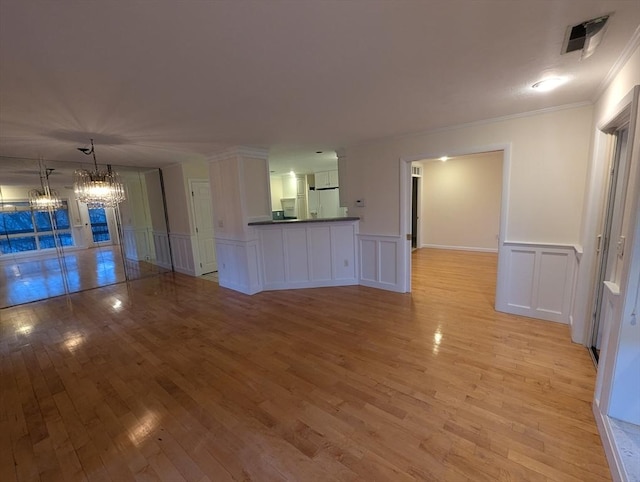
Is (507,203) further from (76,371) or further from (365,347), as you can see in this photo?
(76,371)

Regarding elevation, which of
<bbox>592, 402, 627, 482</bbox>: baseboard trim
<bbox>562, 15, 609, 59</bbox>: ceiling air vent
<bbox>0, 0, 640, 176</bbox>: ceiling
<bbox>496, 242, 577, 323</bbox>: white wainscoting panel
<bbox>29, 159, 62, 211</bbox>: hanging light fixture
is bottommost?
<bbox>592, 402, 627, 482</bbox>: baseboard trim

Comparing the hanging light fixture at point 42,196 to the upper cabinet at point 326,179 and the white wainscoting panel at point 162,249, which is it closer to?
the white wainscoting panel at point 162,249

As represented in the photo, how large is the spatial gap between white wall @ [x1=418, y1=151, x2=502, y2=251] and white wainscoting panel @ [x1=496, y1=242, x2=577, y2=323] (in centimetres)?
368

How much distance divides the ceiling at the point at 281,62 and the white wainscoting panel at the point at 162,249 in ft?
11.1

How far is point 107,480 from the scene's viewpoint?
1463 millimetres

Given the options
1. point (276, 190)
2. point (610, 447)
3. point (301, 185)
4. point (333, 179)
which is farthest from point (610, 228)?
point (276, 190)

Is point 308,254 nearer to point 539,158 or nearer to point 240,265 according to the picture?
point 240,265

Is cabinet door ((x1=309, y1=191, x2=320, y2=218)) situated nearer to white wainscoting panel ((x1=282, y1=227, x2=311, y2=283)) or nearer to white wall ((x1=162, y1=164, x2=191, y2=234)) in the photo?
white wainscoting panel ((x1=282, y1=227, x2=311, y2=283))

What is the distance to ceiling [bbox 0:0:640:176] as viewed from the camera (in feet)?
4.09

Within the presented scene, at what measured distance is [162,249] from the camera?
6.43 meters

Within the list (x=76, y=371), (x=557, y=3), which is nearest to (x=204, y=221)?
(x=76, y=371)

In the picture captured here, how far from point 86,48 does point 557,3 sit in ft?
7.84

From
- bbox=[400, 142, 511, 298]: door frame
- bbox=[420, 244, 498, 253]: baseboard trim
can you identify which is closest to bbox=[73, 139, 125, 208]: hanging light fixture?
bbox=[400, 142, 511, 298]: door frame

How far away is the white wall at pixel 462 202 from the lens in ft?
21.4
